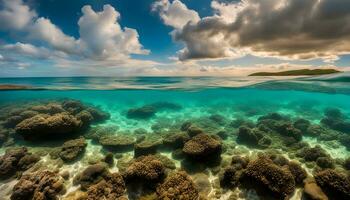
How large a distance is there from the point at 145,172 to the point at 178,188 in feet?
5.68

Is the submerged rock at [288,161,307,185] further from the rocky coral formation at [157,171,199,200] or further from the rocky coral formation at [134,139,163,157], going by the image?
the rocky coral formation at [134,139,163,157]

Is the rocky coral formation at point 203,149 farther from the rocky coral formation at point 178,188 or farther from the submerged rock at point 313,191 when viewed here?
the submerged rock at point 313,191

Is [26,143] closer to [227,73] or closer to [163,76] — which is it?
[163,76]

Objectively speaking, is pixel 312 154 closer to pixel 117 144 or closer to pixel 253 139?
pixel 253 139

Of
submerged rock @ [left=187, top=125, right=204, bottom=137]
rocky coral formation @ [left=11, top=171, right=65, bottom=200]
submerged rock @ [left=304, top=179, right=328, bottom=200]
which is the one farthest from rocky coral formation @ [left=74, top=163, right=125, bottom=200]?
submerged rock @ [left=304, top=179, right=328, bottom=200]

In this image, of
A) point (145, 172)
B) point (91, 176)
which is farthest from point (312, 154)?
point (91, 176)

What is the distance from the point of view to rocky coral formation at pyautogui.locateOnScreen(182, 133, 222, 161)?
33.4ft

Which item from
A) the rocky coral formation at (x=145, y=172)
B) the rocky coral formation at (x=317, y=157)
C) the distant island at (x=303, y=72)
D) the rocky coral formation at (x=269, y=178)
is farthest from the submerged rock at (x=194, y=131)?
the distant island at (x=303, y=72)

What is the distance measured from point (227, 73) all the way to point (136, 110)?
12929 mm

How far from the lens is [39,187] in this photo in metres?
8.31

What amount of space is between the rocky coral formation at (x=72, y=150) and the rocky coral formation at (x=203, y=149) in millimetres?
6483

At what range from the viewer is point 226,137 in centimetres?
1547

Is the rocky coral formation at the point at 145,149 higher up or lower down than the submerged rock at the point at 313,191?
higher up

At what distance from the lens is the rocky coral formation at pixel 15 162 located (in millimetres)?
9680
